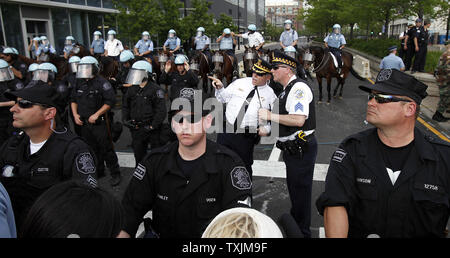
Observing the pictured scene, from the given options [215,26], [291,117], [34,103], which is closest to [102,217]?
[34,103]

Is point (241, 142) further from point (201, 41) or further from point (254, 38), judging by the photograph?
point (201, 41)

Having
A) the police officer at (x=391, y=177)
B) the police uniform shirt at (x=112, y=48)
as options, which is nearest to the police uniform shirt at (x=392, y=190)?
the police officer at (x=391, y=177)

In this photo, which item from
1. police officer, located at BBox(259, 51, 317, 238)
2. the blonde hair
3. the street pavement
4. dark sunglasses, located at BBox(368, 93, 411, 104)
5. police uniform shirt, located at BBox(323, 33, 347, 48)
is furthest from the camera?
police uniform shirt, located at BBox(323, 33, 347, 48)

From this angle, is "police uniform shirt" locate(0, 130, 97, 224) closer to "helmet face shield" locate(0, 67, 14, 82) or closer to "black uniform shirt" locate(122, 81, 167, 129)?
"black uniform shirt" locate(122, 81, 167, 129)

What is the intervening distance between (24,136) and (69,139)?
510mm

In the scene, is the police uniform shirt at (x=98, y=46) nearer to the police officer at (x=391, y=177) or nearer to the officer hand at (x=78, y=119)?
the officer hand at (x=78, y=119)

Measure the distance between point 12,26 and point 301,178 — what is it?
25222 mm

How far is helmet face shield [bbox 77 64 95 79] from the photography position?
6.03m

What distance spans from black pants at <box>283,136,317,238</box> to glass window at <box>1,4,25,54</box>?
2450 centimetres

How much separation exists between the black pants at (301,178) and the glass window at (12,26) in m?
24.5

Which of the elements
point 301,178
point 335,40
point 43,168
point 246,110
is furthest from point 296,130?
point 335,40

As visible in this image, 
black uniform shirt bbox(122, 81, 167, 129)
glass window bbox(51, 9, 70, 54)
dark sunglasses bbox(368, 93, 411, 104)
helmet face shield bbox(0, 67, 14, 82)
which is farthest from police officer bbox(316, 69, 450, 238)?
glass window bbox(51, 9, 70, 54)

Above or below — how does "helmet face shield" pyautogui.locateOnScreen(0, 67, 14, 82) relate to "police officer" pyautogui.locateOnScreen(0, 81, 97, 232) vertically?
above

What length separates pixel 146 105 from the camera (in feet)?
19.4
